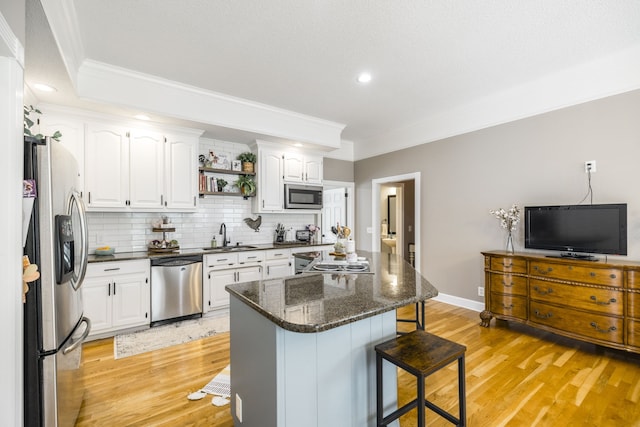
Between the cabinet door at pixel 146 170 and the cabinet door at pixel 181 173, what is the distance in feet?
0.26

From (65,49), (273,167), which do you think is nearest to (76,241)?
(65,49)

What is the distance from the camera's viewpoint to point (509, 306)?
3.26 metres

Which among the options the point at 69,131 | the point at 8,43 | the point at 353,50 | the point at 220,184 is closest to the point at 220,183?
the point at 220,184

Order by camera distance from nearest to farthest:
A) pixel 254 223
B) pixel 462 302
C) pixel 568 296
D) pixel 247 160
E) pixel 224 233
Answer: pixel 568 296
pixel 462 302
pixel 224 233
pixel 247 160
pixel 254 223

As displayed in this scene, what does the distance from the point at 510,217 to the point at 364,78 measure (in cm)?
235

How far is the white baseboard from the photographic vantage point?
12.8 feet

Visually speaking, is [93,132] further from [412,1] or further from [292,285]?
[412,1]

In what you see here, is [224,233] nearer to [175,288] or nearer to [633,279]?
[175,288]

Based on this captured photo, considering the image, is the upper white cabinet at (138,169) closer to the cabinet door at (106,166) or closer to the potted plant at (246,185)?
the cabinet door at (106,166)

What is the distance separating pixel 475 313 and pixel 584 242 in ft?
5.02

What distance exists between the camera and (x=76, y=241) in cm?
176

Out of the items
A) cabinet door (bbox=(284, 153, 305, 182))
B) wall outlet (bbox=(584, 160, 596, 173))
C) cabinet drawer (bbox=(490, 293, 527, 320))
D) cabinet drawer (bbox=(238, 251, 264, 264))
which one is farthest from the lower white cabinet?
wall outlet (bbox=(584, 160, 596, 173))

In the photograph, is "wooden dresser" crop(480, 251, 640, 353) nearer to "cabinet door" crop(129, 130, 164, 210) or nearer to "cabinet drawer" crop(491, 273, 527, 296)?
"cabinet drawer" crop(491, 273, 527, 296)

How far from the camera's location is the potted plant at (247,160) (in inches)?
177
